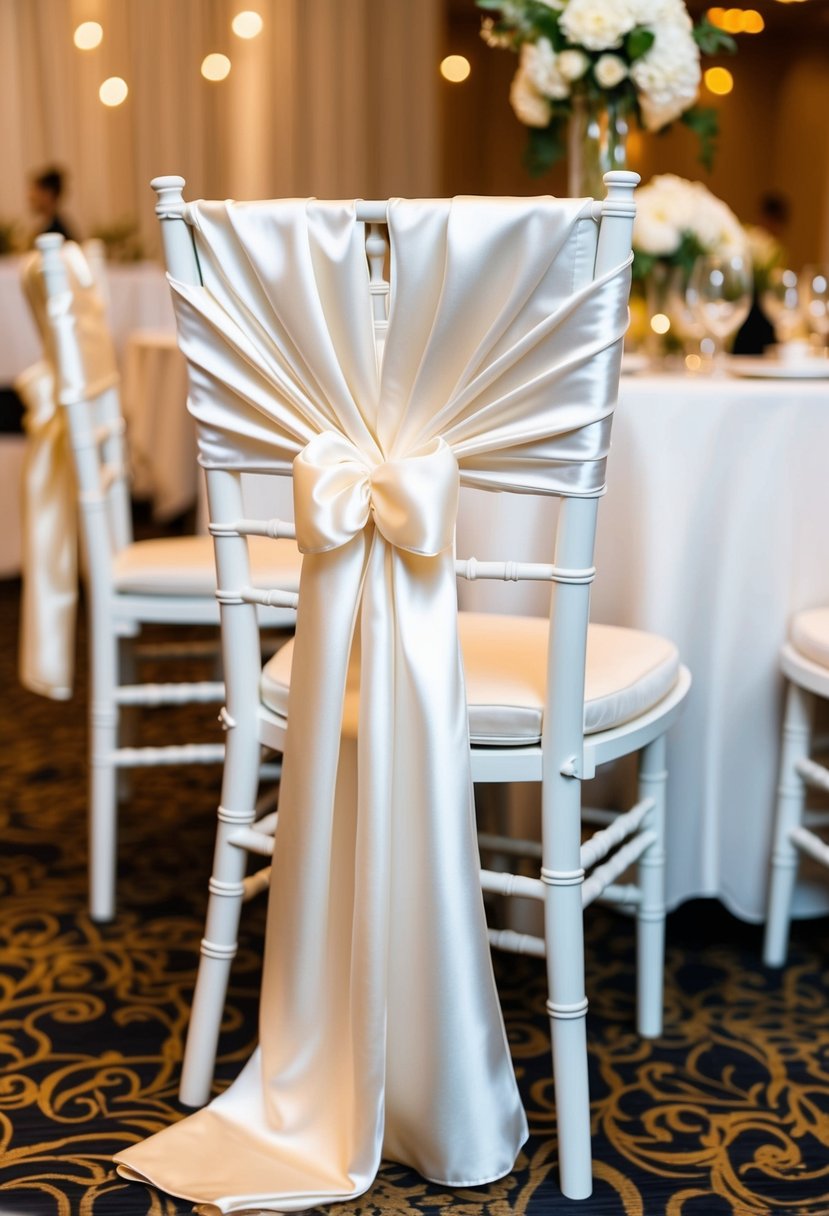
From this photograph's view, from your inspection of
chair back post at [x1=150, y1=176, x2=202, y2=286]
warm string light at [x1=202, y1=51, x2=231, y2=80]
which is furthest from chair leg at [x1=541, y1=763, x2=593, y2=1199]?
warm string light at [x1=202, y1=51, x2=231, y2=80]

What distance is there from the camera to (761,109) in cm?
1132

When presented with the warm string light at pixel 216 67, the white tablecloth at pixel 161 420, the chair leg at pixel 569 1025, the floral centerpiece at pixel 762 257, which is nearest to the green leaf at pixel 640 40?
the floral centerpiece at pixel 762 257

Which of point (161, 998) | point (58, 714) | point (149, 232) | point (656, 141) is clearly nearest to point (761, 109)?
point (656, 141)

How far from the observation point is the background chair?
1.84 m

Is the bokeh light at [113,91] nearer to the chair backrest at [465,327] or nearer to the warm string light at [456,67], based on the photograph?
the warm string light at [456,67]

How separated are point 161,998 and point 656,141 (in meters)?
10.8

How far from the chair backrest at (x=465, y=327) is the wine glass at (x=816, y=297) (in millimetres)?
1116

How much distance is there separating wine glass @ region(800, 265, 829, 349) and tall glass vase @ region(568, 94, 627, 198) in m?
0.39

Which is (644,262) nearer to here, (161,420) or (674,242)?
(674,242)

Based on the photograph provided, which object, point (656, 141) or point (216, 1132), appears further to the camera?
point (656, 141)

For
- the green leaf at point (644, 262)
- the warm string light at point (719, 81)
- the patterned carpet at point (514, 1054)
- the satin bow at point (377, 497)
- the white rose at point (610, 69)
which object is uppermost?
the warm string light at point (719, 81)

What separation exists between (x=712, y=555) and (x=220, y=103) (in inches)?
300

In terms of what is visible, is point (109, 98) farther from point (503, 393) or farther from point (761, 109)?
point (503, 393)

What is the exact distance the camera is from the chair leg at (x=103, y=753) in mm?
2162
